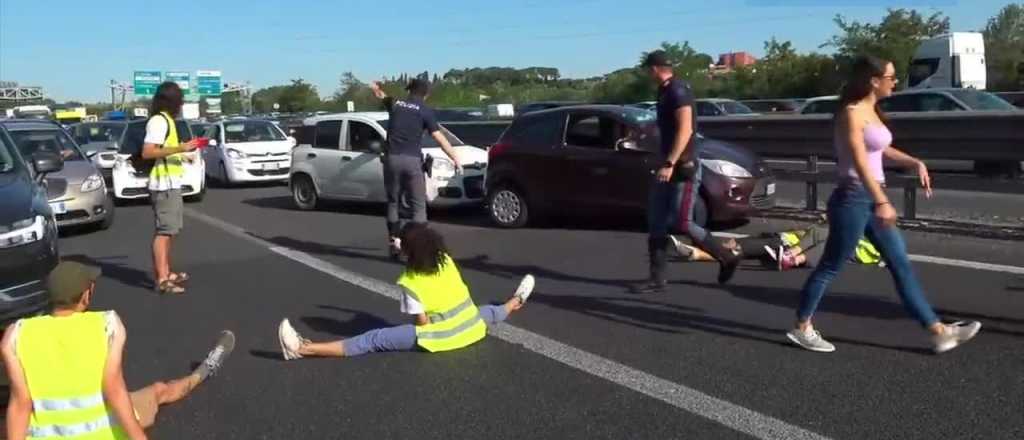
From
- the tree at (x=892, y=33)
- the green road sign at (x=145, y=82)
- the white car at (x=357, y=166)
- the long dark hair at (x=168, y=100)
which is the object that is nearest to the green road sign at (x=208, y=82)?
the green road sign at (x=145, y=82)

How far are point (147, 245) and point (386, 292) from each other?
5.28 meters

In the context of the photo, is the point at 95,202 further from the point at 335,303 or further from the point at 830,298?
the point at 830,298

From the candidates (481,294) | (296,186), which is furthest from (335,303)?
(296,186)

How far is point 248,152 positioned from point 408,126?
40.5 ft

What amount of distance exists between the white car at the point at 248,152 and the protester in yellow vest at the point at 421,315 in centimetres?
1507

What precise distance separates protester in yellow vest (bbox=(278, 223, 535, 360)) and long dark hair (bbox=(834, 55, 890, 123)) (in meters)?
2.49

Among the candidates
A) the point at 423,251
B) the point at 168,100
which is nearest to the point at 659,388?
the point at 423,251

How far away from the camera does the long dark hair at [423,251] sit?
246 inches

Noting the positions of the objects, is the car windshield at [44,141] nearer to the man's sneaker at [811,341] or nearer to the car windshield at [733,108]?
the man's sneaker at [811,341]

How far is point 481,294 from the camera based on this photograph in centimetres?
835

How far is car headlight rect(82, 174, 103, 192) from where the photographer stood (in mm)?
13633

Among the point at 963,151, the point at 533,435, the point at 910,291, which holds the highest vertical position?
the point at 963,151

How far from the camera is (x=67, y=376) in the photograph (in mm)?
3723

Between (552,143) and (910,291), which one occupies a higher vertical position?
(552,143)
